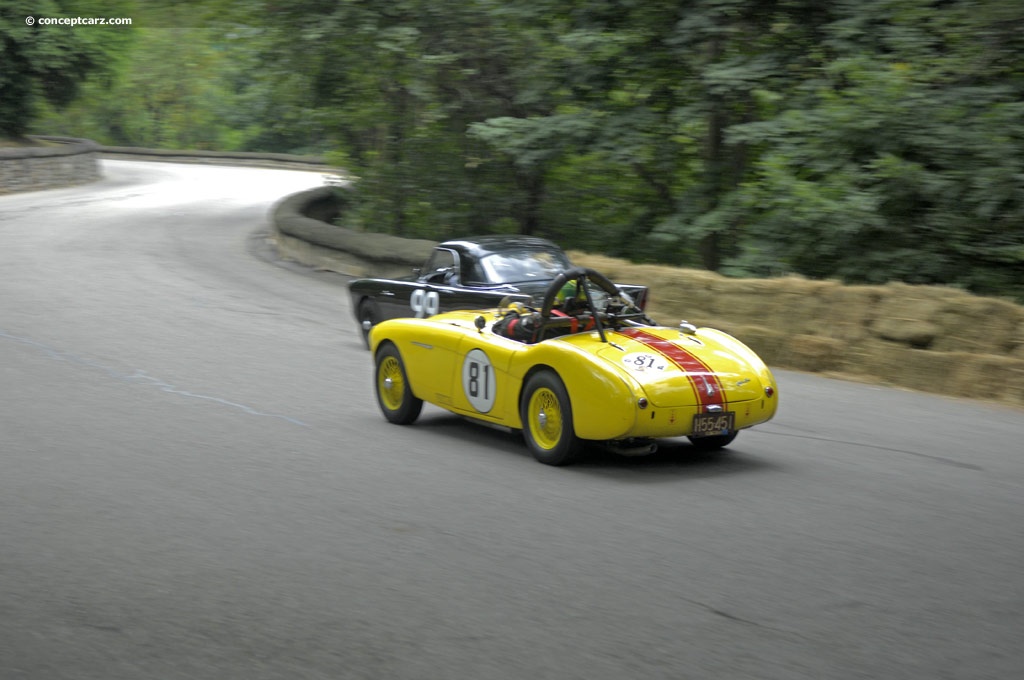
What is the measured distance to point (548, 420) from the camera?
7.65 m

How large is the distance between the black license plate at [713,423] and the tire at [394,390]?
8.59 ft

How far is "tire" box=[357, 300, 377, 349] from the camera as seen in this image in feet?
44.7

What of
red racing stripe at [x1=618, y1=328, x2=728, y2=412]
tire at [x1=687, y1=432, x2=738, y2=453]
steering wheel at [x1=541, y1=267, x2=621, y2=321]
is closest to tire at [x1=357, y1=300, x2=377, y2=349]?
steering wheel at [x1=541, y1=267, x2=621, y2=321]

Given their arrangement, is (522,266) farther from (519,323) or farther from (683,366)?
(683,366)

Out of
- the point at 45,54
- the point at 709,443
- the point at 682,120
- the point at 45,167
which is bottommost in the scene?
the point at 709,443

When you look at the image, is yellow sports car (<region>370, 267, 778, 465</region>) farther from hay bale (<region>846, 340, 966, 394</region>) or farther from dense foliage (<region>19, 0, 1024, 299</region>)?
dense foliage (<region>19, 0, 1024, 299</region>)

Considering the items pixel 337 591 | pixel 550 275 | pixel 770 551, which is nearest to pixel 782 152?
pixel 550 275

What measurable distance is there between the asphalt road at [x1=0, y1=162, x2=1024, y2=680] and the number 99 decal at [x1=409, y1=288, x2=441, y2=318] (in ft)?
4.62

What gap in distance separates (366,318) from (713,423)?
7.14m

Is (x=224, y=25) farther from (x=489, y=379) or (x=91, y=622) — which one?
(x=91, y=622)

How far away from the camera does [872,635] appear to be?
452 centimetres

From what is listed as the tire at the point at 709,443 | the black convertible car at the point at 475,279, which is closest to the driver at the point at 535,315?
the tire at the point at 709,443

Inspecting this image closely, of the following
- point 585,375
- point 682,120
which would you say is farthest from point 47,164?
point 585,375

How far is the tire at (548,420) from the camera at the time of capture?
291 inches
